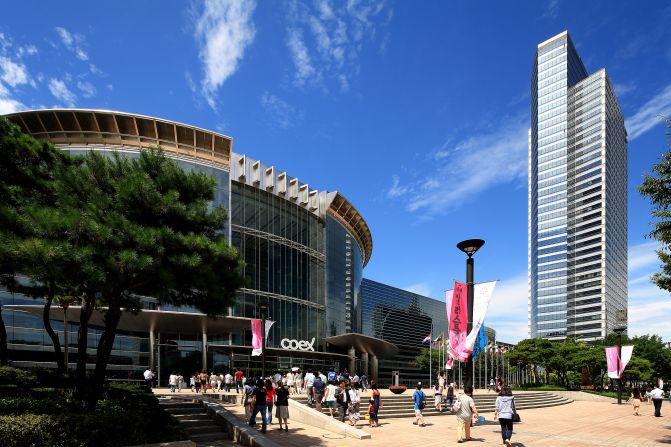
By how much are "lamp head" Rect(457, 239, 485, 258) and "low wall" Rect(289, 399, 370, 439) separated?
696 centimetres

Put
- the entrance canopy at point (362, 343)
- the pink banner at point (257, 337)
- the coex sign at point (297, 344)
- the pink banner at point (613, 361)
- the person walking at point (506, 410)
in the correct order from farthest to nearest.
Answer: the entrance canopy at point (362, 343)
the coex sign at point (297, 344)
the pink banner at point (613, 361)
the pink banner at point (257, 337)
the person walking at point (506, 410)

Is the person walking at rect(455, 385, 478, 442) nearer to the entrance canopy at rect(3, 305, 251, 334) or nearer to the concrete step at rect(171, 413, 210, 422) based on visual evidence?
the concrete step at rect(171, 413, 210, 422)

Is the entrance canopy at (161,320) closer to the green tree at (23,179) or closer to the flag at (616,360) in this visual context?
the green tree at (23,179)

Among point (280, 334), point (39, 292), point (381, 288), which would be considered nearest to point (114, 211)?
point (39, 292)

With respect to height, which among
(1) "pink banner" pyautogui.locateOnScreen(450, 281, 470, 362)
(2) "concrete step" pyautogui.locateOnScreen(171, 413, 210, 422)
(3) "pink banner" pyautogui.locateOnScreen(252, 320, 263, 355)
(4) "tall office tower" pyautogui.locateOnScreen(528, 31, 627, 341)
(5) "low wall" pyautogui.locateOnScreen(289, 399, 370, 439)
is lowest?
(5) "low wall" pyautogui.locateOnScreen(289, 399, 370, 439)

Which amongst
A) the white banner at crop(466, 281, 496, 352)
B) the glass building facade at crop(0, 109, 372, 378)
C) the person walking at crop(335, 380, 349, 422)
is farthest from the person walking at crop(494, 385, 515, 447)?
the glass building facade at crop(0, 109, 372, 378)

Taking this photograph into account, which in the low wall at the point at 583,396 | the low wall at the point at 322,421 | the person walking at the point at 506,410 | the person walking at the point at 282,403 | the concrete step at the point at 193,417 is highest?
the person walking at the point at 506,410

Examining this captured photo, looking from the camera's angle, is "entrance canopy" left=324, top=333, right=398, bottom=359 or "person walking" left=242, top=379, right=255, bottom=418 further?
"entrance canopy" left=324, top=333, right=398, bottom=359

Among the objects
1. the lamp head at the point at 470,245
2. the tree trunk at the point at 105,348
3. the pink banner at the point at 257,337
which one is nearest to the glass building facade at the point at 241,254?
the pink banner at the point at 257,337

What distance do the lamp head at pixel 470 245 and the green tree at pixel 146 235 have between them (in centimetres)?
728

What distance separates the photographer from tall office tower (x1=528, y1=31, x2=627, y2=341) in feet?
471

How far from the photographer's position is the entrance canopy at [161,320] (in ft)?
111

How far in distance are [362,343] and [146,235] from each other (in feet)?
147

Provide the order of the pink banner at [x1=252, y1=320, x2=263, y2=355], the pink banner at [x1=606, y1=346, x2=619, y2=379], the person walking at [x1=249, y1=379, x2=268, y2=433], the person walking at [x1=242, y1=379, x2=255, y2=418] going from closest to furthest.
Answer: the person walking at [x1=249, y1=379, x2=268, y2=433], the person walking at [x1=242, y1=379, x2=255, y2=418], the pink banner at [x1=252, y1=320, x2=263, y2=355], the pink banner at [x1=606, y1=346, x2=619, y2=379]
